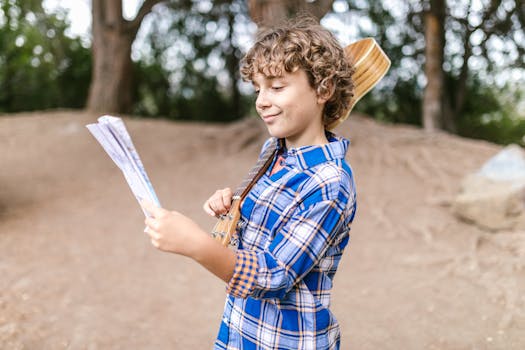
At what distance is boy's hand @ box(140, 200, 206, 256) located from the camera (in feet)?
3.28

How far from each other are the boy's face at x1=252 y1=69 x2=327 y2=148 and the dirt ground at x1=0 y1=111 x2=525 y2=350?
208cm

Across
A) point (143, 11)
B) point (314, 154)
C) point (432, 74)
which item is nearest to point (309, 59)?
point (314, 154)

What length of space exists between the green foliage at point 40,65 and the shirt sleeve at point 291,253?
8.96m

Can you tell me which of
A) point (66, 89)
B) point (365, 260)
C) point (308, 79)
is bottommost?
point (365, 260)

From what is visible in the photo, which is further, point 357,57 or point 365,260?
point 365,260

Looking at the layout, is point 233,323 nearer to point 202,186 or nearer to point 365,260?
point 365,260

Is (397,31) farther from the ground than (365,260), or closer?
farther from the ground

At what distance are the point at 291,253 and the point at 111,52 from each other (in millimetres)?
8204

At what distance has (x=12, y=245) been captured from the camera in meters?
4.15

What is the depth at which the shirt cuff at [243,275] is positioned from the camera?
3.47 ft

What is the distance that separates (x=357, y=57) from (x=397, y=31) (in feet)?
29.2

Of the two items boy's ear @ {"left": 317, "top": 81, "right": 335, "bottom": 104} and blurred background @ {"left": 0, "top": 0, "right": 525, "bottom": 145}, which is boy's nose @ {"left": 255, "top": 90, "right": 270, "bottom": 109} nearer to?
boy's ear @ {"left": 317, "top": 81, "right": 335, "bottom": 104}

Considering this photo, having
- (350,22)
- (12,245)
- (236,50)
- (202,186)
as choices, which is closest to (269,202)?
(12,245)

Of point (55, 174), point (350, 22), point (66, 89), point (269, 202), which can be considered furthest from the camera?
point (66, 89)
